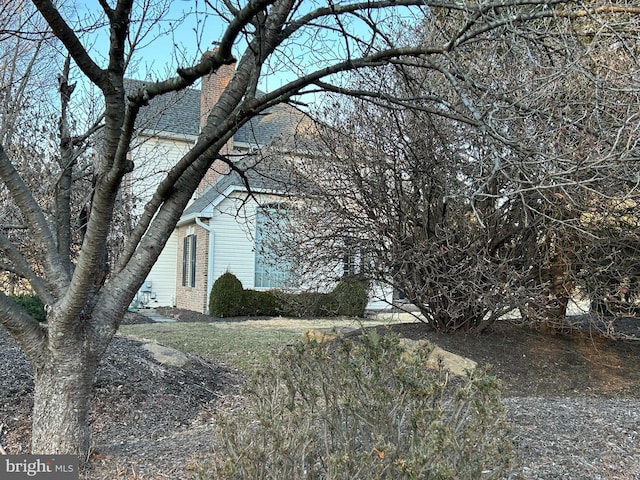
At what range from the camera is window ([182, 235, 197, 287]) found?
1539 centimetres

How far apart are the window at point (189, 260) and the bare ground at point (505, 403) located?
25.3 ft

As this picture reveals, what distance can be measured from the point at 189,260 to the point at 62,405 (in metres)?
12.8

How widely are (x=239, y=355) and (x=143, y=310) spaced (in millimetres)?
9137

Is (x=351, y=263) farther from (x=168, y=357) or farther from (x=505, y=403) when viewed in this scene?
(x=505, y=403)

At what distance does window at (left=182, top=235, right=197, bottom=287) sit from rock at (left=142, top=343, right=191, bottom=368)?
29.1ft

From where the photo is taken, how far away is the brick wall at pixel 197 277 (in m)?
14.4

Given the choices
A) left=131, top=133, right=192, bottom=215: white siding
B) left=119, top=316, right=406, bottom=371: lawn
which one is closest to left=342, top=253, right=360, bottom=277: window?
left=119, top=316, right=406, bottom=371: lawn

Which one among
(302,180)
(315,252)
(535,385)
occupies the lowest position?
(535,385)

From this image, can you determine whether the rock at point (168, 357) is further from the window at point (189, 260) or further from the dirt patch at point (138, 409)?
the window at point (189, 260)

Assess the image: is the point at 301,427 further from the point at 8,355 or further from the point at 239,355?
the point at 239,355


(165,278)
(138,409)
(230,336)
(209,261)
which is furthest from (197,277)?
(138,409)

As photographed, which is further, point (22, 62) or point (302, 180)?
point (302, 180)

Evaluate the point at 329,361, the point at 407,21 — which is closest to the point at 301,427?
the point at 329,361

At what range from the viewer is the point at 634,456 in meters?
3.29
